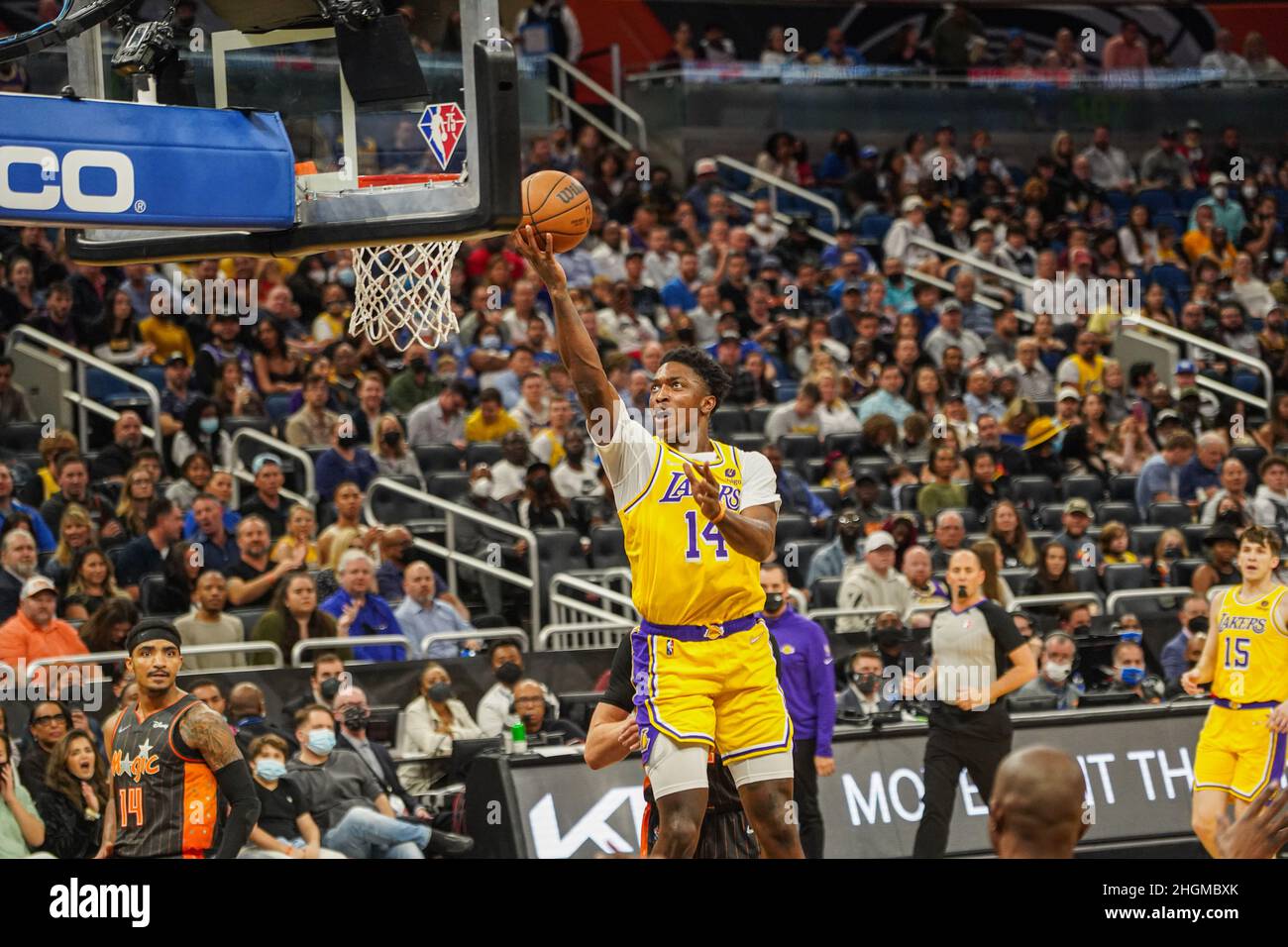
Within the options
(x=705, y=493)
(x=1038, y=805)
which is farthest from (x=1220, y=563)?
(x=1038, y=805)

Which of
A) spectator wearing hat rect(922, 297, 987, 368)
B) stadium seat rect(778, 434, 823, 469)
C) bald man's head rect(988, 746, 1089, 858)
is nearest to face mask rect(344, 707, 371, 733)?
stadium seat rect(778, 434, 823, 469)

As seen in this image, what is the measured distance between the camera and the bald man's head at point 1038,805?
3318 mm

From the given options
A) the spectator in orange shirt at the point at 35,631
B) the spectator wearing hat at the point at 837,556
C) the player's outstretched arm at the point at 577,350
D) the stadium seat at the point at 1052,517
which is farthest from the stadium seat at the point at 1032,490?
the player's outstretched arm at the point at 577,350

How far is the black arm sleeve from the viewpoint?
664cm

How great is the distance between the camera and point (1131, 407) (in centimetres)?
1688

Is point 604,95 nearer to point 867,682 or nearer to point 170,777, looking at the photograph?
point 867,682

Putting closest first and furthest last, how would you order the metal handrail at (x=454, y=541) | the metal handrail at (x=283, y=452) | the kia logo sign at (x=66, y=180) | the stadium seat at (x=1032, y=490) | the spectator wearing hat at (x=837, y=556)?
the kia logo sign at (x=66, y=180) < the metal handrail at (x=454, y=541) < the metal handrail at (x=283, y=452) < the spectator wearing hat at (x=837, y=556) < the stadium seat at (x=1032, y=490)

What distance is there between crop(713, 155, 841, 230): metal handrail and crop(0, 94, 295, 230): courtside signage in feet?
45.8

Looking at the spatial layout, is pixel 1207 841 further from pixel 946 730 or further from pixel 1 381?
pixel 1 381

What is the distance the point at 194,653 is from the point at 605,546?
3.43 metres

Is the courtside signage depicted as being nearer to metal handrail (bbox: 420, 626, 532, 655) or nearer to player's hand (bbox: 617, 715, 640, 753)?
player's hand (bbox: 617, 715, 640, 753)

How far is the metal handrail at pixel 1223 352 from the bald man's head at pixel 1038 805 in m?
15.0

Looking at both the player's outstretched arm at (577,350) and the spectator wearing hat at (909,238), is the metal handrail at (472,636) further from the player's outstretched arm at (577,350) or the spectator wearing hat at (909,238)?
the spectator wearing hat at (909,238)
